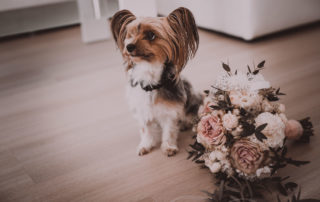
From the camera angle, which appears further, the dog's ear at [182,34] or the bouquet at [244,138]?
the dog's ear at [182,34]

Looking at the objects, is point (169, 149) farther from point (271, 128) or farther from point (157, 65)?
point (271, 128)

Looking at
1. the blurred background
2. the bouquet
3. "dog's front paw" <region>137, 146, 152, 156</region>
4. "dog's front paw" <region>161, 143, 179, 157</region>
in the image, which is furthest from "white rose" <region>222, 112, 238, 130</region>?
"dog's front paw" <region>137, 146, 152, 156</region>

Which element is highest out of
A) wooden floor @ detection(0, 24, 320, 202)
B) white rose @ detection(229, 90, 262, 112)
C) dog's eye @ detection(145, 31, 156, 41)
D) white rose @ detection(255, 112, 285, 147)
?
dog's eye @ detection(145, 31, 156, 41)

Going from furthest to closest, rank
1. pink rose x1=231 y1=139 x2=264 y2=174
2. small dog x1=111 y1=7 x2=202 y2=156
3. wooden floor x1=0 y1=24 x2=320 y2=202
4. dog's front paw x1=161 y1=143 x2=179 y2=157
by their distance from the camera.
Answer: dog's front paw x1=161 y1=143 x2=179 y2=157, wooden floor x1=0 y1=24 x2=320 y2=202, small dog x1=111 y1=7 x2=202 y2=156, pink rose x1=231 y1=139 x2=264 y2=174

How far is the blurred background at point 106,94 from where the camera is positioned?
1671 millimetres

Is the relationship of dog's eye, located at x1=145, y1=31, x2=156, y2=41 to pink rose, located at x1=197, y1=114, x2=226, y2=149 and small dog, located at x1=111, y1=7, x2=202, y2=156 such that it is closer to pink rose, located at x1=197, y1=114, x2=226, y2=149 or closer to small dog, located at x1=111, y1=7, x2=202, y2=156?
small dog, located at x1=111, y1=7, x2=202, y2=156

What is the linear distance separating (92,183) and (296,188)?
100 centimetres

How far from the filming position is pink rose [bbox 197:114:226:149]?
149 cm

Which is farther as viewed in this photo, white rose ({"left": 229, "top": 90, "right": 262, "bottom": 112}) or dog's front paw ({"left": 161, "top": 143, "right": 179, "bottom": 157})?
dog's front paw ({"left": 161, "top": 143, "right": 179, "bottom": 157})

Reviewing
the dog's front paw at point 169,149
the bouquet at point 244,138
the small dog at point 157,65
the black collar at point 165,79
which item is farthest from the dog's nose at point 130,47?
the dog's front paw at point 169,149

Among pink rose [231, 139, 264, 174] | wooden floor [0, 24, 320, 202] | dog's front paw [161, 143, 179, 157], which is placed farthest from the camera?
dog's front paw [161, 143, 179, 157]

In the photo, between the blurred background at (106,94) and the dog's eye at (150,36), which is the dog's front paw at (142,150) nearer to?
the blurred background at (106,94)

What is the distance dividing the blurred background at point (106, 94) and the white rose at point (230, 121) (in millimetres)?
324

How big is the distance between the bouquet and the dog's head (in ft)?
0.85
